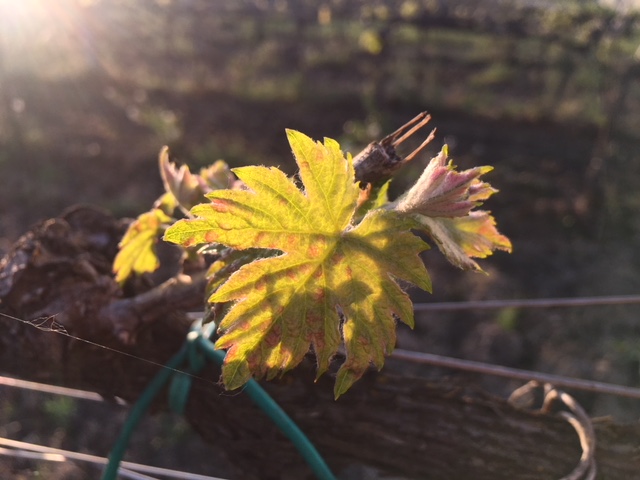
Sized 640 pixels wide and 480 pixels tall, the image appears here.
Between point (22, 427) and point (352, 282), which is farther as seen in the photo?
point (22, 427)

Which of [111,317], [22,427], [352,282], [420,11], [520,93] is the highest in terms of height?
[420,11]

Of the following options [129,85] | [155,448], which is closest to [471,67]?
[129,85]

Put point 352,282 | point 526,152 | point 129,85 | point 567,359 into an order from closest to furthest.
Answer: point 352,282 → point 567,359 → point 526,152 → point 129,85

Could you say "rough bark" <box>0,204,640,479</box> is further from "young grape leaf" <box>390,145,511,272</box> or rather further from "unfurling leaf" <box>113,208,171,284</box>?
"young grape leaf" <box>390,145,511,272</box>

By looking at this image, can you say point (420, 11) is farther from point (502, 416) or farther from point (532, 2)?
point (502, 416)

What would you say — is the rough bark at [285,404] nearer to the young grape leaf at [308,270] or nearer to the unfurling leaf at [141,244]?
the unfurling leaf at [141,244]

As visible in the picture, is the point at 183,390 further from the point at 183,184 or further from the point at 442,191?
Answer: the point at 442,191

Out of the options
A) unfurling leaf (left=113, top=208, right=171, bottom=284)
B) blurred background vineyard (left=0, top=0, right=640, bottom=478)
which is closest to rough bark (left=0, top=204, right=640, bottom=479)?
unfurling leaf (left=113, top=208, right=171, bottom=284)

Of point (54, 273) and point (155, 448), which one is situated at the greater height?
point (54, 273)
